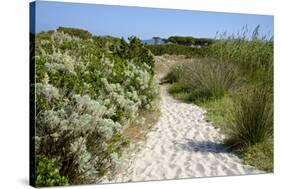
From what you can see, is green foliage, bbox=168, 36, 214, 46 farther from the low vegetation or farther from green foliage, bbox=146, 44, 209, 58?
the low vegetation

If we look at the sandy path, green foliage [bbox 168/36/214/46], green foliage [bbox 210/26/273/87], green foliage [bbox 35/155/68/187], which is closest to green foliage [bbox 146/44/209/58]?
green foliage [bbox 168/36/214/46]

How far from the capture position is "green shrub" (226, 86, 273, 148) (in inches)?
259

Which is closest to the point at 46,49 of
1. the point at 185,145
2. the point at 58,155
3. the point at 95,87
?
the point at 95,87

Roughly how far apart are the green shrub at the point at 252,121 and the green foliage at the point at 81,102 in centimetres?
118

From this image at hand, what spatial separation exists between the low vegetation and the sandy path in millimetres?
146

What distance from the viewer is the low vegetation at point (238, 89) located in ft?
21.6

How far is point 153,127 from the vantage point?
665 centimetres

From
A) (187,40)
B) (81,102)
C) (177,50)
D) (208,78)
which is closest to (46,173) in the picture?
(81,102)

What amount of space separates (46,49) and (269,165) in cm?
274

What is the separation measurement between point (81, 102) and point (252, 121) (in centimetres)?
202

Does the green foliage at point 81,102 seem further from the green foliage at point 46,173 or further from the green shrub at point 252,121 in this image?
the green shrub at point 252,121

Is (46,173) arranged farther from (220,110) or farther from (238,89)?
(238,89)

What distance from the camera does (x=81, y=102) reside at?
5535mm

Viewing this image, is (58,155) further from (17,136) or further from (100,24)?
(100,24)
